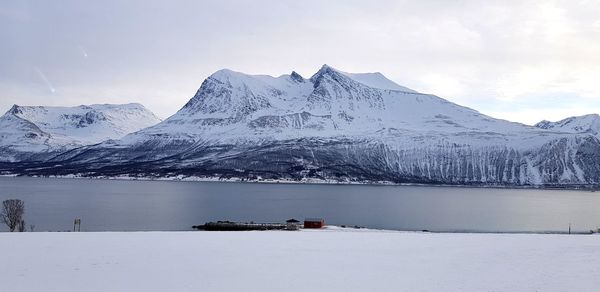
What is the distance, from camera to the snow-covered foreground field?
29.4m

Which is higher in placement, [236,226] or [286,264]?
[286,264]

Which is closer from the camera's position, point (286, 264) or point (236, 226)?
point (286, 264)

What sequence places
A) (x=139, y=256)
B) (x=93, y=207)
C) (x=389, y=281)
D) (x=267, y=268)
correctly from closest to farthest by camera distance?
(x=389, y=281)
(x=267, y=268)
(x=139, y=256)
(x=93, y=207)

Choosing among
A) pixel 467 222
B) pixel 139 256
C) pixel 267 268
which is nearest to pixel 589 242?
pixel 267 268

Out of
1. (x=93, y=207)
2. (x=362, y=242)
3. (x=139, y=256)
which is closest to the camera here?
(x=139, y=256)

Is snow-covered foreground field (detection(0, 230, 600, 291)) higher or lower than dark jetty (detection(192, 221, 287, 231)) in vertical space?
higher

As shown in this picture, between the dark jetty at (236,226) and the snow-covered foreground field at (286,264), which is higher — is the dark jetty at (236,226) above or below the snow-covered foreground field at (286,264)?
below

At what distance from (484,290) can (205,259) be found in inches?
714

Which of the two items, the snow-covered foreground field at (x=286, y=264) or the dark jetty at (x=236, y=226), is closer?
the snow-covered foreground field at (x=286, y=264)

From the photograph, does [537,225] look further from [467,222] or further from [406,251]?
[406,251]

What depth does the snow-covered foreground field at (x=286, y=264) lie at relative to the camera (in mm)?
29406

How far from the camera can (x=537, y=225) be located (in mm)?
129000

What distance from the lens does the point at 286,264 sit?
35688mm

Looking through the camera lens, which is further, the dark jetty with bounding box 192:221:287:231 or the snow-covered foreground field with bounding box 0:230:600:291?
the dark jetty with bounding box 192:221:287:231
